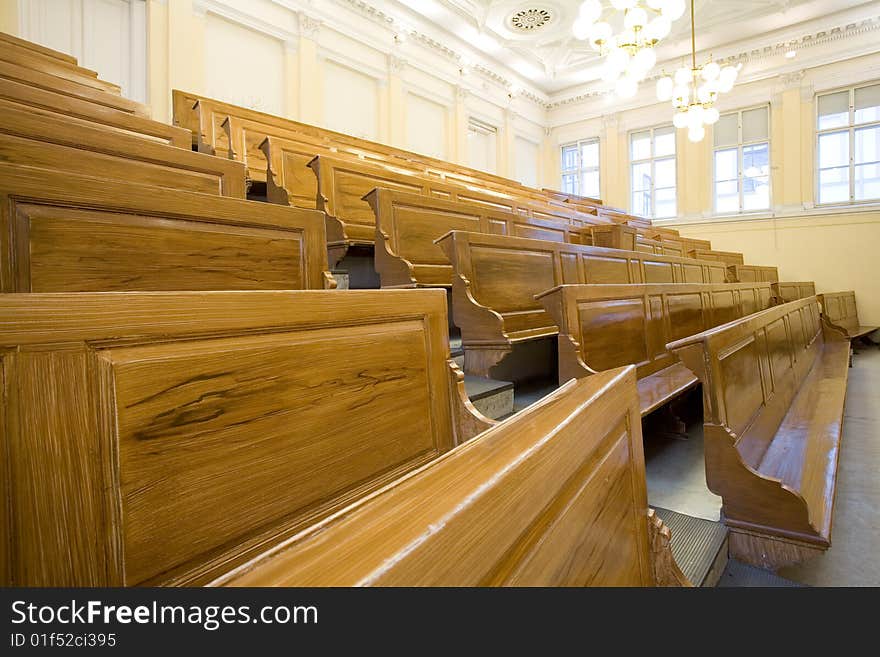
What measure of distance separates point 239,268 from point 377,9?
3.44m

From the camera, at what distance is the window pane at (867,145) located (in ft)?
12.2

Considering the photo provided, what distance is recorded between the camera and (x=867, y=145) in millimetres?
3740

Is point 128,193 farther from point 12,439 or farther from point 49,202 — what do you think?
point 12,439

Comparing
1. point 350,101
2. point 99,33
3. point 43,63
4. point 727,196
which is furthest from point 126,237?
point 727,196

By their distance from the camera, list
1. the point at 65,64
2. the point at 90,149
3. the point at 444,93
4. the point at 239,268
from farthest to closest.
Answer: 1. the point at 444,93
2. the point at 65,64
3. the point at 90,149
4. the point at 239,268

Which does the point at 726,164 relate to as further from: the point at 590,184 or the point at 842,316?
the point at 842,316

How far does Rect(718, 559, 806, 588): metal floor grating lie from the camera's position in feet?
2.50

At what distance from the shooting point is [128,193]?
0.65m

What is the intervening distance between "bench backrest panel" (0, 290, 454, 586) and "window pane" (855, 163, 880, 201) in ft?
15.9

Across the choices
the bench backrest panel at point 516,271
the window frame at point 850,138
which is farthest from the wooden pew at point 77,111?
the window frame at point 850,138

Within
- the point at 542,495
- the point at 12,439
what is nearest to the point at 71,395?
the point at 12,439

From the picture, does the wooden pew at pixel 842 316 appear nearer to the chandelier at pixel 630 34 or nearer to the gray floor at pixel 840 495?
the gray floor at pixel 840 495

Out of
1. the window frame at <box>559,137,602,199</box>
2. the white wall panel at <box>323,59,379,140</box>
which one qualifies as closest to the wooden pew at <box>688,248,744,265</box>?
the window frame at <box>559,137,602,199</box>

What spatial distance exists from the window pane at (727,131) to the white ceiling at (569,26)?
21.0 inches
